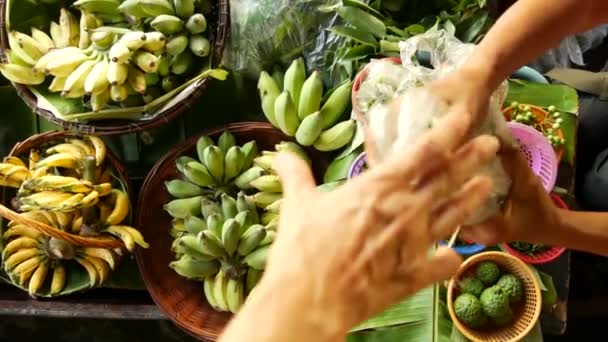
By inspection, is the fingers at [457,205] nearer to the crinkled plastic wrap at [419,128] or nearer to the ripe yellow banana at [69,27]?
the crinkled plastic wrap at [419,128]

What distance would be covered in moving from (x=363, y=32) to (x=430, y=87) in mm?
587

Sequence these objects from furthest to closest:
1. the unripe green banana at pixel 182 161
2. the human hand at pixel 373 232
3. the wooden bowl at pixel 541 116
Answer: the unripe green banana at pixel 182 161 < the wooden bowl at pixel 541 116 < the human hand at pixel 373 232

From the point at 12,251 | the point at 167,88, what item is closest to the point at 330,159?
the point at 167,88

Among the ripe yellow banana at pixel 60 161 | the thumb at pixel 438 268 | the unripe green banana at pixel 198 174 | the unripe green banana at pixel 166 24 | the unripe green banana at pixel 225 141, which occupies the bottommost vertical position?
the unripe green banana at pixel 198 174

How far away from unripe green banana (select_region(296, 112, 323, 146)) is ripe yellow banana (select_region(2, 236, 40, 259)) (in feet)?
1.99

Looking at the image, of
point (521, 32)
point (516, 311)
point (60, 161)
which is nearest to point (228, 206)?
point (60, 161)

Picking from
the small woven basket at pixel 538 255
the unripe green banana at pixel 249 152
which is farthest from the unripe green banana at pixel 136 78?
the small woven basket at pixel 538 255

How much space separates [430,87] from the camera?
0.79m

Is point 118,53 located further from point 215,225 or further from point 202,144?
point 215,225

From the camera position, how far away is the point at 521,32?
86 cm

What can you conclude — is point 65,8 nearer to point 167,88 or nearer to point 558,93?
point 167,88

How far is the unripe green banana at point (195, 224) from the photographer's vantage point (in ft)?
4.49

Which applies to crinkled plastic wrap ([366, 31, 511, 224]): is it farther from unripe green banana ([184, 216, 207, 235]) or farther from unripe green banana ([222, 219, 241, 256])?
unripe green banana ([184, 216, 207, 235])

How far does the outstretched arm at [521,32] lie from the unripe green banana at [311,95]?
501 mm
